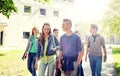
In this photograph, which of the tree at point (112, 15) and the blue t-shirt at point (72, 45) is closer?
the blue t-shirt at point (72, 45)

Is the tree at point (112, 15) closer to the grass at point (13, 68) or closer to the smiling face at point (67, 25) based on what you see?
Result: the grass at point (13, 68)

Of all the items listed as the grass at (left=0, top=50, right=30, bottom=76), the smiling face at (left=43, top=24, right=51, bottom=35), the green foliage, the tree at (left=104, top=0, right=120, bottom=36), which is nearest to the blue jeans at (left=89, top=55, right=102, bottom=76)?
the smiling face at (left=43, top=24, right=51, bottom=35)

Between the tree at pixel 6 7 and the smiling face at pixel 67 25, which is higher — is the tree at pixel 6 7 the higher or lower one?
the higher one

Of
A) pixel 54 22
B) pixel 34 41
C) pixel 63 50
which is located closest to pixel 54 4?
pixel 54 22

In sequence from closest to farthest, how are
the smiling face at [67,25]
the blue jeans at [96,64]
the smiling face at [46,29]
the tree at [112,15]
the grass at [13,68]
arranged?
1. the smiling face at [67,25]
2. the smiling face at [46,29]
3. the blue jeans at [96,64]
4. the grass at [13,68]
5. the tree at [112,15]

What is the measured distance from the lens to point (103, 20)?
106 ft

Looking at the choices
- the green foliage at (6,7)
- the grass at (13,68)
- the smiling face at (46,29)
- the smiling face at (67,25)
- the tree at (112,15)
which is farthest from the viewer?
the tree at (112,15)

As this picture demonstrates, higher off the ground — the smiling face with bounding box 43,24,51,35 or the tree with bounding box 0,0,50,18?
the tree with bounding box 0,0,50,18

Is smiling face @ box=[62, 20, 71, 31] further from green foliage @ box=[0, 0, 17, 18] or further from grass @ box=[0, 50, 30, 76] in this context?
grass @ box=[0, 50, 30, 76]

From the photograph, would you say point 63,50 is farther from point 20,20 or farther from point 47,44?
point 20,20

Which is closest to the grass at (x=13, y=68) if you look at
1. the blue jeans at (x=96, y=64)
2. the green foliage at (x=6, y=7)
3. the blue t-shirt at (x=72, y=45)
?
the green foliage at (x=6, y=7)

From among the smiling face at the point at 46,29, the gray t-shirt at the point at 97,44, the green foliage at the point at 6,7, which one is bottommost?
the gray t-shirt at the point at 97,44

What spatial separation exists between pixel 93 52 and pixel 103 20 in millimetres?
23546

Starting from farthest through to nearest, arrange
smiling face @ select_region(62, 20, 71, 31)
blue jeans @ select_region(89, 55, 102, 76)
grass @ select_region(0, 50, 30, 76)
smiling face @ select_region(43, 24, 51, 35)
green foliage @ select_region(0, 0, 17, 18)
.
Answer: grass @ select_region(0, 50, 30, 76)
green foliage @ select_region(0, 0, 17, 18)
blue jeans @ select_region(89, 55, 102, 76)
smiling face @ select_region(43, 24, 51, 35)
smiling face @ select_region(62, 20, 71, 31)
